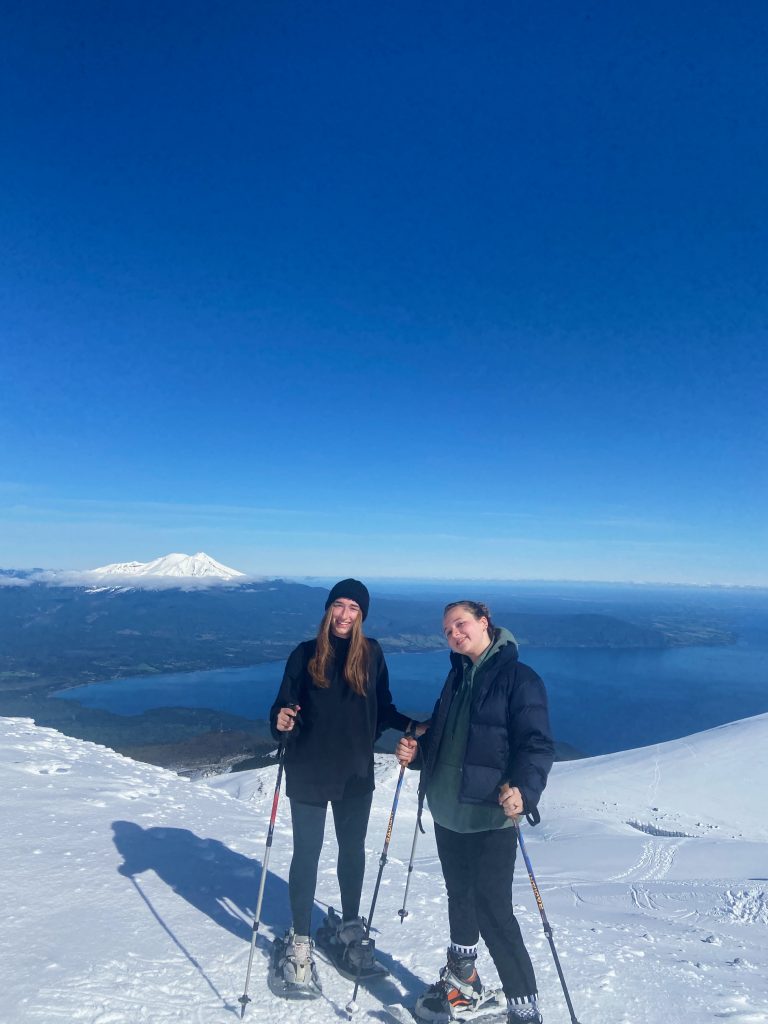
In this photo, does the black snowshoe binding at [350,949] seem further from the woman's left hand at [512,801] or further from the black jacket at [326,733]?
the woman's left hand at [512,801]

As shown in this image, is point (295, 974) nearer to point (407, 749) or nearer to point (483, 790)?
point (407, 749)

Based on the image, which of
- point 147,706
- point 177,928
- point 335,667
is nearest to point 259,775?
point 177,928

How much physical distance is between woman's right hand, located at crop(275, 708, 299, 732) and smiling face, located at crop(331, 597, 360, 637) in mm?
524

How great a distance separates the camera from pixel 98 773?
28.1 feet

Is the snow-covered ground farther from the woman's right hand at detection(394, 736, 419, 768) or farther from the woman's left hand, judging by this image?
the woman's left hand

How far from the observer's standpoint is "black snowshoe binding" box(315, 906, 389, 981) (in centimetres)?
365

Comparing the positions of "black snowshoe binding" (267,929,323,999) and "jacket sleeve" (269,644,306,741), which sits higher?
"jacket sleeve" (269,644,306,741)

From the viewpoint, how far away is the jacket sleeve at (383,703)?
12.8ft

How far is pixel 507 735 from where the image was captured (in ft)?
10.4

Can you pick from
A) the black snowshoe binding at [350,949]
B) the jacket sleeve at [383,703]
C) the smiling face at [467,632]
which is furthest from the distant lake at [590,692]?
the smiling face at [467,632]

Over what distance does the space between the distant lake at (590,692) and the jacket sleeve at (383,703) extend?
48.3 m

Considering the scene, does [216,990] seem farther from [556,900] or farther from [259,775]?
[259,775]

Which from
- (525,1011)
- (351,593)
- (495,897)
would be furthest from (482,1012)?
(351,593)

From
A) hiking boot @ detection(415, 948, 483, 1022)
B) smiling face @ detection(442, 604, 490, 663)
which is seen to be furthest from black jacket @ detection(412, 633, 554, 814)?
hiking boot @ detection(415, 948, 483, 1022)
